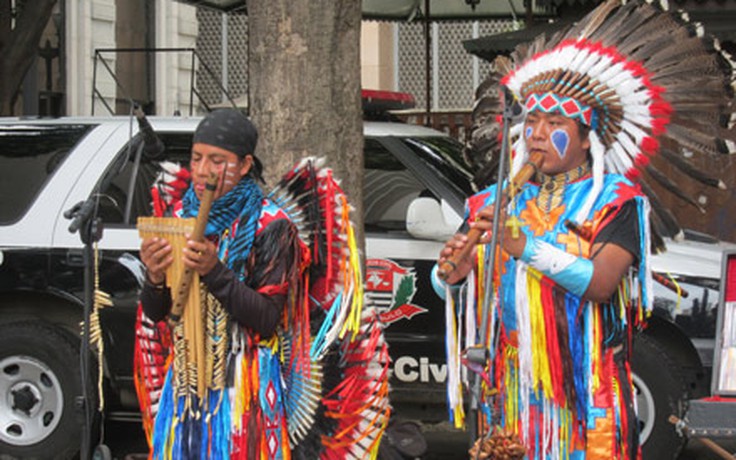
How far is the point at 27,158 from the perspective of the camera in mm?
7375

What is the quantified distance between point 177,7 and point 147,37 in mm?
641

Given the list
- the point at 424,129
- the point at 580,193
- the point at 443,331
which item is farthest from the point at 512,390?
the point at 424,129

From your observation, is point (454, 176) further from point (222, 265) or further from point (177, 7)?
point (177, 7)

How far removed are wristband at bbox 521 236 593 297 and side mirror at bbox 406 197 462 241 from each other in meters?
2.62

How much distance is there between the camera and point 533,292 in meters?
4.12

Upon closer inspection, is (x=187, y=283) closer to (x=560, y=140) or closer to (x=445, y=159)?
(x=560, y=140)

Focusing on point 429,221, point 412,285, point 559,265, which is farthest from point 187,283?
point 412,285

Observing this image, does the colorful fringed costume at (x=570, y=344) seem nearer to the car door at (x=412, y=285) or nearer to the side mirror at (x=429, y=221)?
the side mirror at (x=429, y=221)

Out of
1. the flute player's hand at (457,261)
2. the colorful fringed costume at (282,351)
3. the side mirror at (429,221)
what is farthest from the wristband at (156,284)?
the side mirror at (429,221)

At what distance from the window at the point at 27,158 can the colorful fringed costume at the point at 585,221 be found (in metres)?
3.55

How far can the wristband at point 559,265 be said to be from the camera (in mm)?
3900

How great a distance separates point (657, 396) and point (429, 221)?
1463 millimetres

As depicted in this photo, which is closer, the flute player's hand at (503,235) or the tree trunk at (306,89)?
the flute player's hand at (503,235)

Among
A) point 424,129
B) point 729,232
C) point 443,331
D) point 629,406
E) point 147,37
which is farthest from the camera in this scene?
point 147,37
